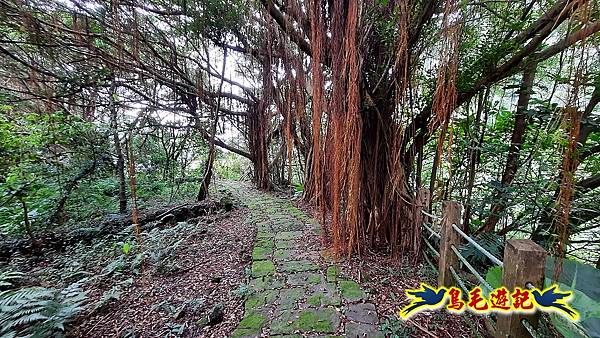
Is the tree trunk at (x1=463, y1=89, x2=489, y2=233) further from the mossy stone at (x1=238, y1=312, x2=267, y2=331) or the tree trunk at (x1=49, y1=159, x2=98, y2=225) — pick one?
the tree trunk at (x1=49, y1=159, x2=98, y2=225)

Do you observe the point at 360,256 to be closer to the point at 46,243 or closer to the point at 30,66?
the point at 46,243

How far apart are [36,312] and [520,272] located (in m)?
2.62

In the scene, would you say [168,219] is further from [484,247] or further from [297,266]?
[484,247]

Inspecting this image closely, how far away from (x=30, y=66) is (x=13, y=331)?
3.32m

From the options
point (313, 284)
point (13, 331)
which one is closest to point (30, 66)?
point (13, 331)

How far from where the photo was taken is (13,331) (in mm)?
1606

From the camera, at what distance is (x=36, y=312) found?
172 centimetres

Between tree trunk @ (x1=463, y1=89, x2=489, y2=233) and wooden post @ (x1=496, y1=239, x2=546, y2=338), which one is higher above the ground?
tree trunk @ (x1=463, y1=89, x2=489, y2=233)

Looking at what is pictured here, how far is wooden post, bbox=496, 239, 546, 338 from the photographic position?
2.84 feet

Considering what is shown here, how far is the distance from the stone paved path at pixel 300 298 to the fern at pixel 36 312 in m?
1.17

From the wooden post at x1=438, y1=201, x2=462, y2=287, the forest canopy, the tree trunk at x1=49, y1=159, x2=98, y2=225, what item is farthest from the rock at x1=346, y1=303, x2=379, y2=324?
the tree trunk at x1=49, y1=159, x2=98, y2=225

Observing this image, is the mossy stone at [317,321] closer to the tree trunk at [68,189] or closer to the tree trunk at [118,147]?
the tree trunk at [118,147]

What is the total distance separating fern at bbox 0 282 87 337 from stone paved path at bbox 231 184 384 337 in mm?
1169

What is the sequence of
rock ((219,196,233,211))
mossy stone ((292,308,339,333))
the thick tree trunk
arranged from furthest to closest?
rock ((219,196,233,211)) → the thick tree trunk → mossy stone ((292,308,339,333))
